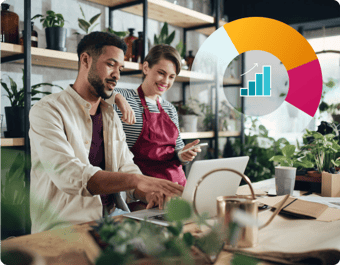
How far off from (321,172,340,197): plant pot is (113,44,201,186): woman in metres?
0.75

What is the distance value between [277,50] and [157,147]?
2250mm

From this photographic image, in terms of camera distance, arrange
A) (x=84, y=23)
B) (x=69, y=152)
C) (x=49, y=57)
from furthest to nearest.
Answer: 1. (x=84, y=23)
2. (x=49, y=57)
3. (x=69, y=152)

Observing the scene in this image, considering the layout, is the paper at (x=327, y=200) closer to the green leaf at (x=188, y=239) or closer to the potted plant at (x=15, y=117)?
the green leaf at (x=188, y=239)

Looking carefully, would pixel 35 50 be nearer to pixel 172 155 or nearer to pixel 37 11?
pixel 37 11

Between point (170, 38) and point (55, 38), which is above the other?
point (170, 38)

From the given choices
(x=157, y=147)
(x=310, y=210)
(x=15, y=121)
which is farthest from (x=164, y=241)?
(x=15, y=121)

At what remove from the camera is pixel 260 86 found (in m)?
3.77

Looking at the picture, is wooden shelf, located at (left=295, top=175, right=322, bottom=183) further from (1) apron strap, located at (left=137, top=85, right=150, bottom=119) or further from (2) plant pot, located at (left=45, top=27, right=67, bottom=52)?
(2) plant pot, located at (left=45, top=27, right=67, bottom=52)

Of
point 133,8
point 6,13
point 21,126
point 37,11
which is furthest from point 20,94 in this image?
point 133,8

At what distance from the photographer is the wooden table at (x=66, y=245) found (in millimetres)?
621

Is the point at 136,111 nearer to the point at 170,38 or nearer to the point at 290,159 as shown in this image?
the point at 290,159

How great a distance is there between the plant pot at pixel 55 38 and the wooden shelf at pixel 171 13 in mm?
659

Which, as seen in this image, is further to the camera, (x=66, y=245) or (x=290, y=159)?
(x=290, y=159)

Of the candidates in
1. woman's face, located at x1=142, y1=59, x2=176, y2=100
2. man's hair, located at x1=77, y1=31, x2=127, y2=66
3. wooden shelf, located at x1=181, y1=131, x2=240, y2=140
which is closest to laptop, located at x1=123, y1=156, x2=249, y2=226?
man's hair, located at x1=77, y1=31, x2=127, y2=66
